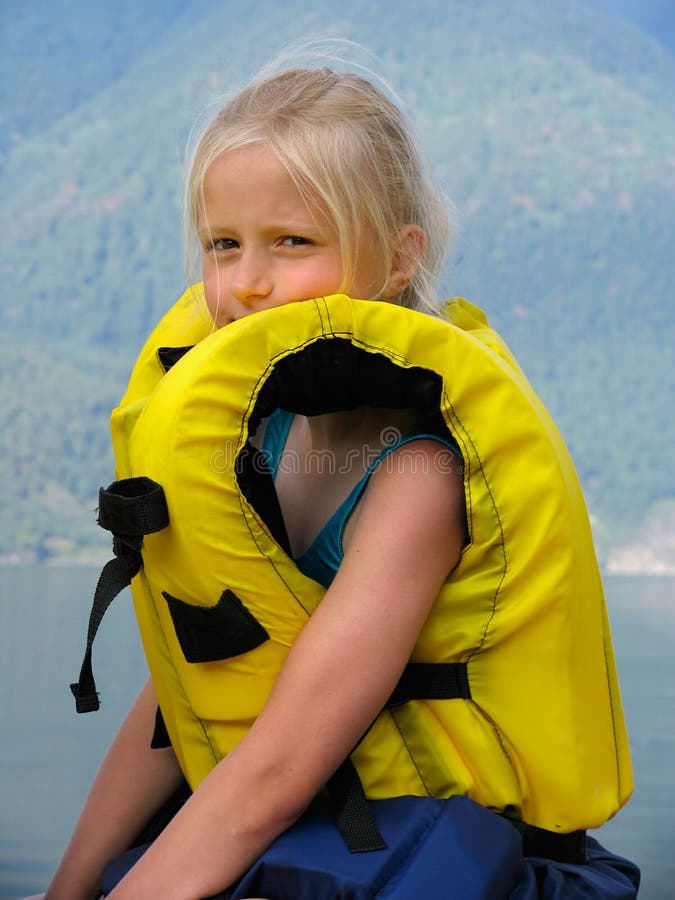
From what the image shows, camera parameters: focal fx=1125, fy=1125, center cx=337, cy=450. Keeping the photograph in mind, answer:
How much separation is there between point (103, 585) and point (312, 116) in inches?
19.9

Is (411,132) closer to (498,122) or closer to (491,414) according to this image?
(491,414)

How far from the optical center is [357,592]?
94 cm

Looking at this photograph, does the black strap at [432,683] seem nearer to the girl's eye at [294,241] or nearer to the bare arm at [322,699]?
the bare arm at [322,699]

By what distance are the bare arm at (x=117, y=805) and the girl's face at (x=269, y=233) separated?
1.71ft

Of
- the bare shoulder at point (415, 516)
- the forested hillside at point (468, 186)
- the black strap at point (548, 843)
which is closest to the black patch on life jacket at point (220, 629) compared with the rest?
the bare shoulder at point (415, 516)

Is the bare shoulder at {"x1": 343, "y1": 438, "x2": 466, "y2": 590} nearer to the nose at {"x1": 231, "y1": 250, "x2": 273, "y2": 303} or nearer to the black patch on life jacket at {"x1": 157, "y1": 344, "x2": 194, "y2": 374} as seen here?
the nose at {"x1": 231, "y1": 250, "x2": 273, "y2": 303}

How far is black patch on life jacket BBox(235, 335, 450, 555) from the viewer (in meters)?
1.00

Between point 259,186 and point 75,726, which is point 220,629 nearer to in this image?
point 259,186

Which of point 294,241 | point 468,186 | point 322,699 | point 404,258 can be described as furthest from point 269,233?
point 468,186

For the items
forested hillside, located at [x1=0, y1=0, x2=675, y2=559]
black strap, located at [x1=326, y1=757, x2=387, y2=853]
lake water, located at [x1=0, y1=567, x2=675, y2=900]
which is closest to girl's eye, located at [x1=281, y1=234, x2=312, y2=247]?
black strap, located at [x1=326, y1=757, x2=387, y2=853]

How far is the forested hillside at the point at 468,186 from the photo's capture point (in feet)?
24.4

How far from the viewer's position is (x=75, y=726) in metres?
2.68

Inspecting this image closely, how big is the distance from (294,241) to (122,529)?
1.07 feet

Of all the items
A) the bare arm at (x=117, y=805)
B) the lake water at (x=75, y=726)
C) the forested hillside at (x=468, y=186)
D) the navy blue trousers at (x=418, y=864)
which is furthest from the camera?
the forested hillside at (x=468, y=186)
